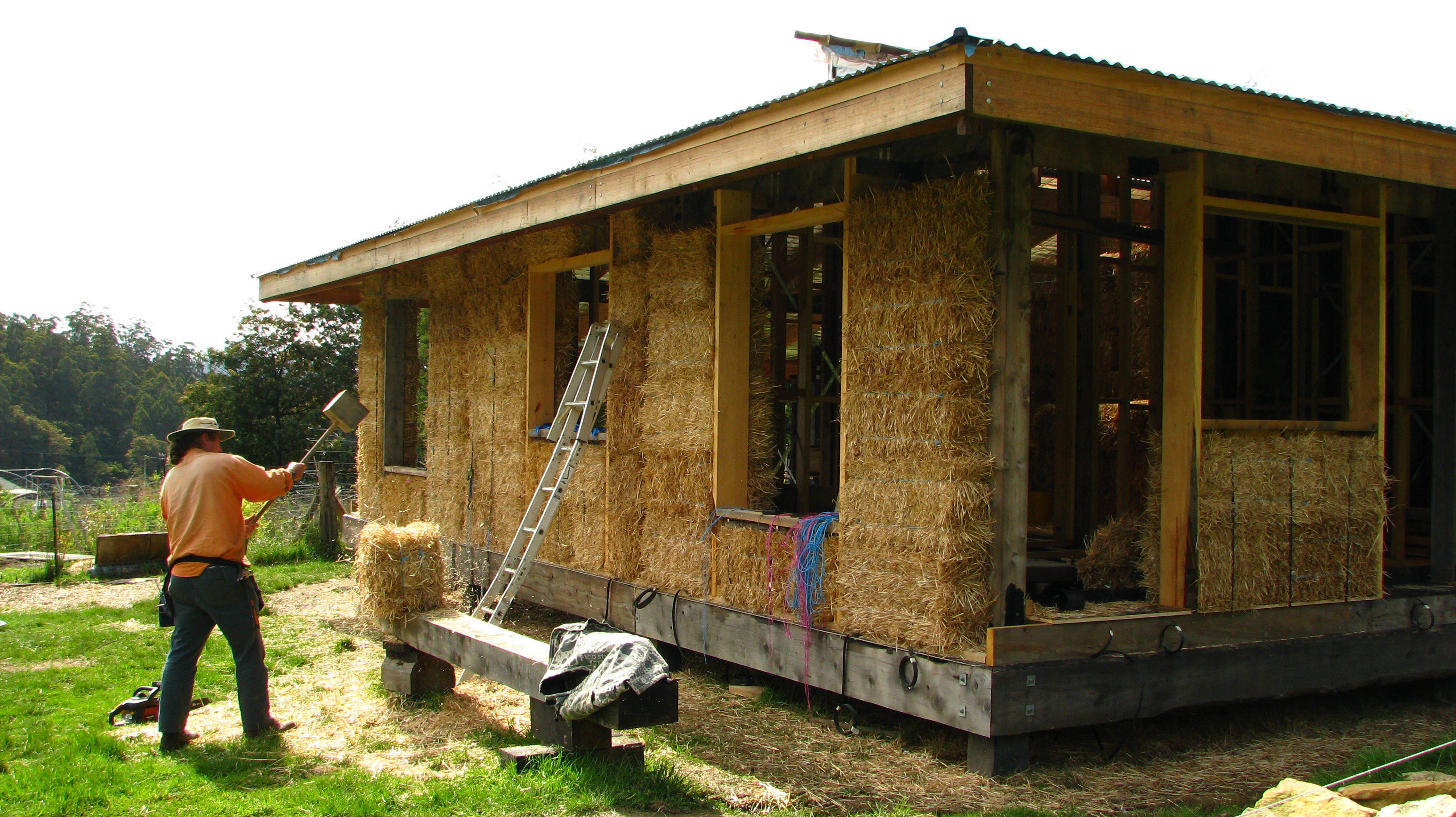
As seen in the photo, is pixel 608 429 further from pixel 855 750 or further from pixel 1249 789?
pixel 1249 789

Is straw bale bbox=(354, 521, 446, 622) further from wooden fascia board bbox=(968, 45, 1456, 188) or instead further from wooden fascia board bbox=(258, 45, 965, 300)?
wooden fascia board bbox=(968, 45, 1456, 188)

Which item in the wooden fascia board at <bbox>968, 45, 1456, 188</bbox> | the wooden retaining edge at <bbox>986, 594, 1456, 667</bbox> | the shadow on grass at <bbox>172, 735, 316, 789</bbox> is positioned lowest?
the shadow on grass at <bbox>172, 735, 316, 789</bbox>

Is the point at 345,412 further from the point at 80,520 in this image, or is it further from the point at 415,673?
the point at 80,520

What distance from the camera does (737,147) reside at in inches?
230

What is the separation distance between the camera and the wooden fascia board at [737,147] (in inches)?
184

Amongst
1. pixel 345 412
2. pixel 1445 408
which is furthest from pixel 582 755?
pixel 1445 408

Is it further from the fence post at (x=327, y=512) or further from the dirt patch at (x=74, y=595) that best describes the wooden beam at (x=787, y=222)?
the fence post at (x=327, y=512)

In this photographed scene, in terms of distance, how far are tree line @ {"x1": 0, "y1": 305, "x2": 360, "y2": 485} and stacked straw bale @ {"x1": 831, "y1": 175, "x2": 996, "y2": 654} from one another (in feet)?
60.1

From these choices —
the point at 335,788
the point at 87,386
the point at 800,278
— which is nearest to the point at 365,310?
the point at 800,278

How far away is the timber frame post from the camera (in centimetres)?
686

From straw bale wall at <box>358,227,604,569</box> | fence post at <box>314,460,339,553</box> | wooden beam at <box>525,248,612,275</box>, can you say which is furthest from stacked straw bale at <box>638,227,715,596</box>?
fence post at <box>314,460,339,553</box>

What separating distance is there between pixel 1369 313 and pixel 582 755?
5.10 m

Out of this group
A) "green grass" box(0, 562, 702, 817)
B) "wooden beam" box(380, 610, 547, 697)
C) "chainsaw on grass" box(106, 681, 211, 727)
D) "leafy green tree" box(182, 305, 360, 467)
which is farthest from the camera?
"leafy green tree" box(182, 305, 360, 467)

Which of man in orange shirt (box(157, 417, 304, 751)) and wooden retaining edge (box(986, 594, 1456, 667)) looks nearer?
wooden retaining edge (box(986, 594, 1456, 667))
